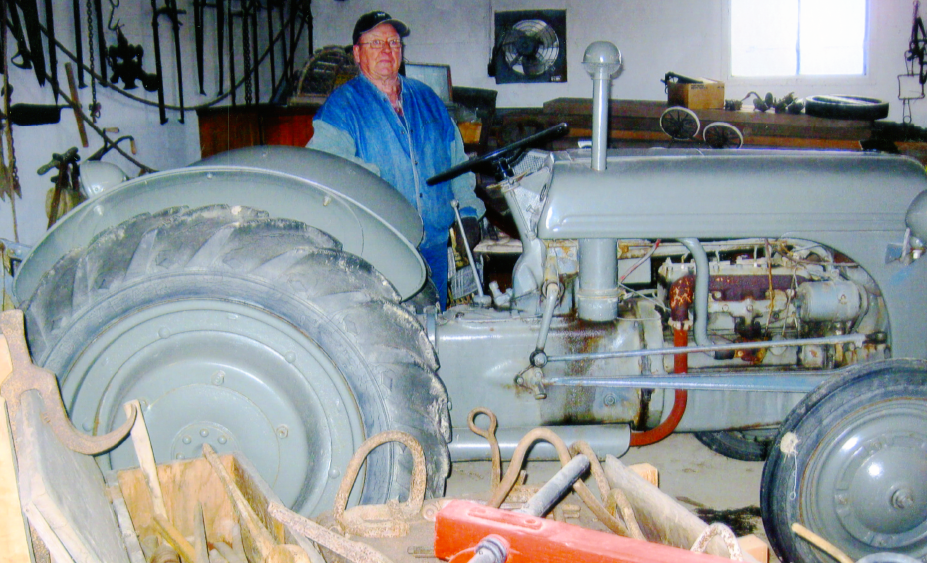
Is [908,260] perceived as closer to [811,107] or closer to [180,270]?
[180,270]

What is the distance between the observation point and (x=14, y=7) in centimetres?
332

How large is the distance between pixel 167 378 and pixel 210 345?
0.38 ft

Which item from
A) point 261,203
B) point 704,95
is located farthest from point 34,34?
point 704,95

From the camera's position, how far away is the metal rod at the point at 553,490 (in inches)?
44.2

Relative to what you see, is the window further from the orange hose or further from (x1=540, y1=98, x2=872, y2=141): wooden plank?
the orange hose

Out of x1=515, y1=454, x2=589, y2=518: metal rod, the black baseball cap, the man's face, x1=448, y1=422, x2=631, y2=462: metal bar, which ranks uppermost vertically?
the black baseball cap

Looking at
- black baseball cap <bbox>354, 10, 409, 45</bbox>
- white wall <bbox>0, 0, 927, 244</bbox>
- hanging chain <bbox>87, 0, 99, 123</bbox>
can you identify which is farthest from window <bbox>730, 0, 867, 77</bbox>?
hanging chain <bbox>87, 0, 99, 123</bbox>

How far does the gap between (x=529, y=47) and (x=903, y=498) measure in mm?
6590

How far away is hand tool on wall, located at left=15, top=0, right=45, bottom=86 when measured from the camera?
11.1 feet

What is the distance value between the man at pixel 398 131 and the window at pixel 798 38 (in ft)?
19.1

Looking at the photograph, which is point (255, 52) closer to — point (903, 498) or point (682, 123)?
point (682, 123)

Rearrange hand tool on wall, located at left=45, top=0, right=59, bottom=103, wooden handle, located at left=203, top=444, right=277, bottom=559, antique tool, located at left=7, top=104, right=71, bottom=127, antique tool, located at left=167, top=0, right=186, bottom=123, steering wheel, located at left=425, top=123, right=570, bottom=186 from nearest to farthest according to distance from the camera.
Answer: wooden handle, located at left=203, top=444, right=277, bottom=559, steering wheel, located at left=425, top=123, right=570, bottom=186, antique tool, located at left=7, top=104, right=71, bottom=127, hand tool on wall, located at left=45, top=0, right=59, bottom=103, antique tool, located at left=167, top=0, right=186, bottom=123

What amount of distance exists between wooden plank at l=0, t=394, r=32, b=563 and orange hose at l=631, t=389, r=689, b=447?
148 cm

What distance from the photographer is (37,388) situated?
1287 mm
